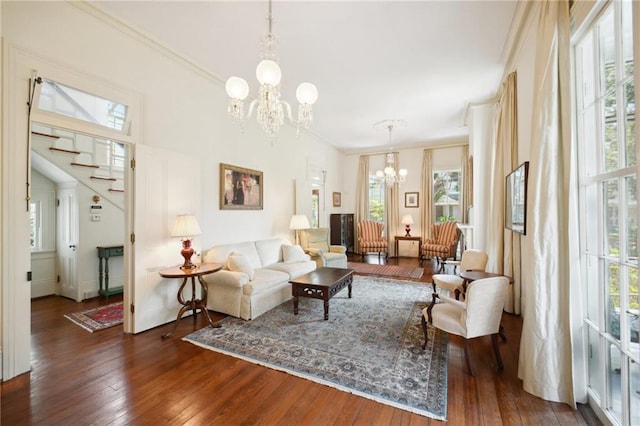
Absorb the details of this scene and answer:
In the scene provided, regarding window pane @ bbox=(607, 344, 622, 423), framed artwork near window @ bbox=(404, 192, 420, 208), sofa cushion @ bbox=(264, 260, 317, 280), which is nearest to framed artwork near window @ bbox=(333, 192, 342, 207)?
framed artwork near window @ bbox=(404, 192, 420, 208)

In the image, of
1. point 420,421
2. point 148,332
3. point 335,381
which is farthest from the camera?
point 148,332

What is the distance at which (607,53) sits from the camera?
1650 mm

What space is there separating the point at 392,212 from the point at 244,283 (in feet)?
19.4

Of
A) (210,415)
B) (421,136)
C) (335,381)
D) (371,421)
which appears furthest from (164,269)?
(421,136)

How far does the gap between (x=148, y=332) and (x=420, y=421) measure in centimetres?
298

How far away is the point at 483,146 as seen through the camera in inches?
190

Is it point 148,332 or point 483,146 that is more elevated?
point 483,146

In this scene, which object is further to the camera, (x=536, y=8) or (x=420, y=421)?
(x=536, y=8)

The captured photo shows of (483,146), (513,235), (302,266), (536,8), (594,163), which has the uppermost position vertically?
(536,8)

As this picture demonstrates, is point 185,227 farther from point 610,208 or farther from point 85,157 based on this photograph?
point 610,208

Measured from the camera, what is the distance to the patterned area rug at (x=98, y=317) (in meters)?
3.28

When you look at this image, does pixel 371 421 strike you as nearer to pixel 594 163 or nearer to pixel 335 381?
pixel 335 381

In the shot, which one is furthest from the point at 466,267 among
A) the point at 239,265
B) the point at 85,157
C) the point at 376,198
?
the point at 85,157

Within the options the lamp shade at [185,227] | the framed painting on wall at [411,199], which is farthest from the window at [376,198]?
the lamp shade at [185,227]
